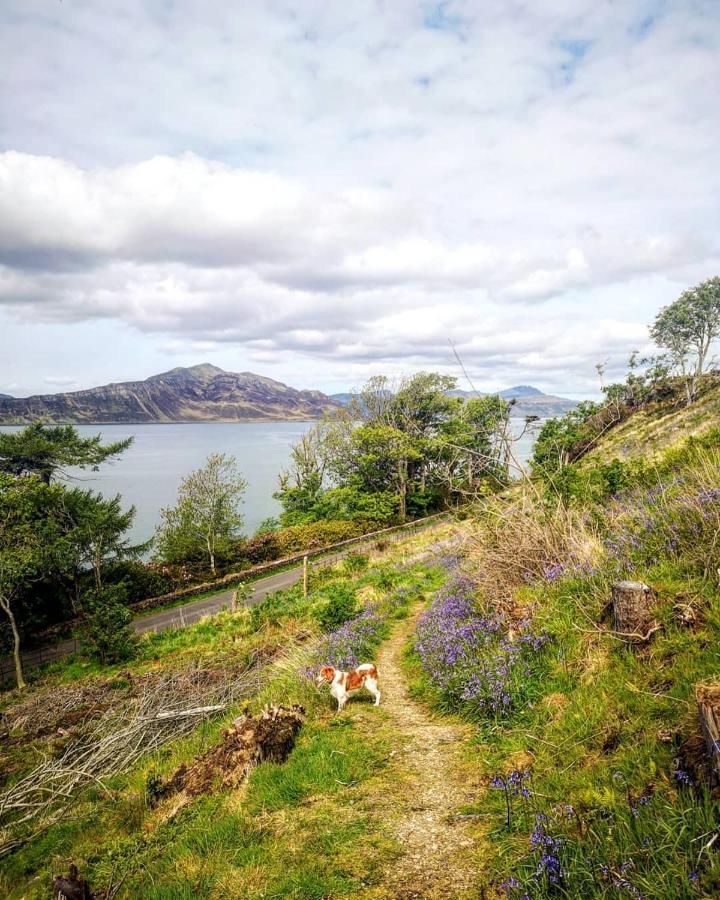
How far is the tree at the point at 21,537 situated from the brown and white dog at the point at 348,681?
16.7 m

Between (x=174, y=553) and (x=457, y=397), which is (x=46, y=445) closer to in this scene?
(x=174, y=553)

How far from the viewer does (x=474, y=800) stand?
387 centimetres

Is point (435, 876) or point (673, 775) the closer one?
point (673, 775)

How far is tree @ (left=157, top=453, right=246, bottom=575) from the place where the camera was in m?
33.5

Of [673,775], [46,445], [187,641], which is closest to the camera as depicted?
[673,775]

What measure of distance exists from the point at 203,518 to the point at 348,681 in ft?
100

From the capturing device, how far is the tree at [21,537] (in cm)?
1809

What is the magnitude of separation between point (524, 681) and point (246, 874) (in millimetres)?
3225

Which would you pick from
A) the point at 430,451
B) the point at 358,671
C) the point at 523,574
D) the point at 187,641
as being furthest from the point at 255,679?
the point at 430,451

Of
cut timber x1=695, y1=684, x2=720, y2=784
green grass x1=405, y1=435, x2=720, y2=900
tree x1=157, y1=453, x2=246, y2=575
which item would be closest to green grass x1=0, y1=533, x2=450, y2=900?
green grass x1=405, y1=435, x2=720, y2=900

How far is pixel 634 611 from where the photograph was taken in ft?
15.1

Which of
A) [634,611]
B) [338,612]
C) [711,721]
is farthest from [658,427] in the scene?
[711,721]

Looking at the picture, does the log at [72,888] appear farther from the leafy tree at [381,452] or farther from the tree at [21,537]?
the leafy tree at [381,452]

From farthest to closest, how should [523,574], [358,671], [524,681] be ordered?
[523,574], [358,671], [524,681]
